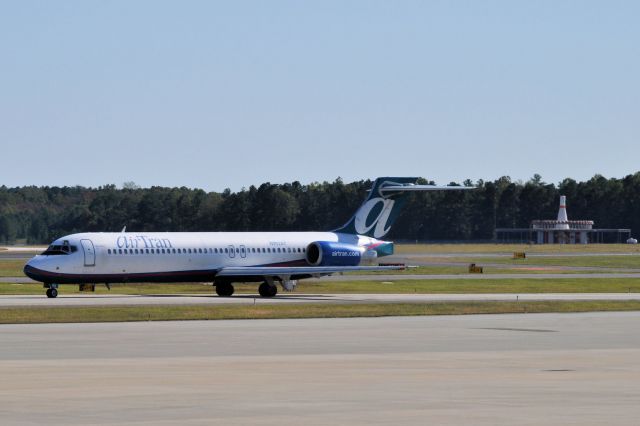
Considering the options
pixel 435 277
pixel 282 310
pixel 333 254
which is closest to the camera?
pixel 282 310

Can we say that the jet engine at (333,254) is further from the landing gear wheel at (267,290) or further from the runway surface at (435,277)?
the runway surface at (435,277)

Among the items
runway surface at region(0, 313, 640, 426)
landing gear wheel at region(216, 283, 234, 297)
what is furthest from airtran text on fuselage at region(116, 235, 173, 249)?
runway surface at region(0, 313, 640, 426)

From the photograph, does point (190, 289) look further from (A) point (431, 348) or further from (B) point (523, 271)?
(A) point (431, 348)

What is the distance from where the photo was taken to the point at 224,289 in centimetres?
6831

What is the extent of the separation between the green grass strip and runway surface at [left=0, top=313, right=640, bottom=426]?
322 cm

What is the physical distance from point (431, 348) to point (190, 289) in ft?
140

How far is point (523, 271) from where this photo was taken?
100188 mm

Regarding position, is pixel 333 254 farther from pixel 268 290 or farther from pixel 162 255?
pixel 162 255

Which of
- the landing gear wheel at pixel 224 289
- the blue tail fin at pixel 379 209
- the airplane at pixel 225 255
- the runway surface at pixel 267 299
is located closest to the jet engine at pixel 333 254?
the airplane at pixel 225 255

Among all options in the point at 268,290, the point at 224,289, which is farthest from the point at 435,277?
the point at 224,289

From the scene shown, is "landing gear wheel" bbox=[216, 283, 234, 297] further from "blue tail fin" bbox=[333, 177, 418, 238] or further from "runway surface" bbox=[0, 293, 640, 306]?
"blue tail fin" bbox=[333, 177, 418, 238]

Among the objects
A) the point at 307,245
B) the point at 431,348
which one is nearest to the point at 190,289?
the point at 307,245

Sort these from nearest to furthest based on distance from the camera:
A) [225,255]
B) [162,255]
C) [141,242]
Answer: [141,242]
[162,255]
[225,255]

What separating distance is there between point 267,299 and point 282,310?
11.3 metres
